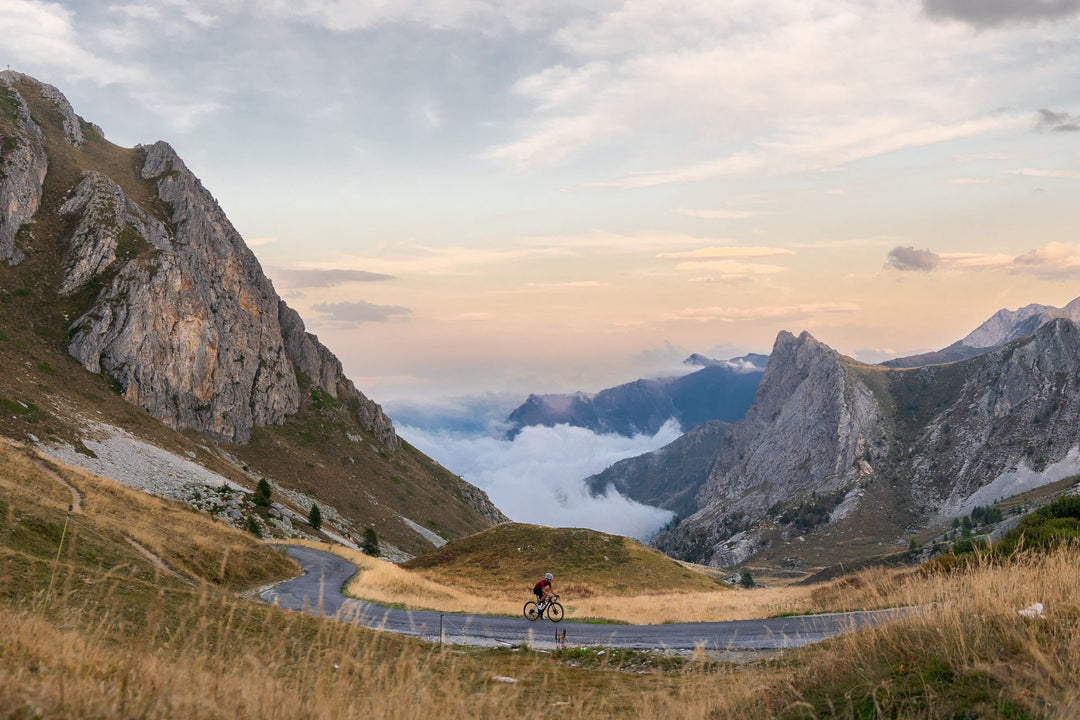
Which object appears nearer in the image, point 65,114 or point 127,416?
point 127,416

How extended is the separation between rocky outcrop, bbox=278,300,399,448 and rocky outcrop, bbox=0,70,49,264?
67.9 meters

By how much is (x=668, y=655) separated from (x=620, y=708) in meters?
7.97

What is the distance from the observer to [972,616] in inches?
322

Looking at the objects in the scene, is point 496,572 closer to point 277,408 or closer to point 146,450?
point 146,450

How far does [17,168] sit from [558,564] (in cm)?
12689

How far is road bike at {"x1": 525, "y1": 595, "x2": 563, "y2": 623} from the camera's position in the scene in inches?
1128

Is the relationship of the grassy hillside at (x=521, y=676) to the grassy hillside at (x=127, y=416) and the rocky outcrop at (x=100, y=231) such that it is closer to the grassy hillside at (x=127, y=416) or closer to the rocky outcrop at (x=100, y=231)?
the grassy hillside at (x=127, y=416)

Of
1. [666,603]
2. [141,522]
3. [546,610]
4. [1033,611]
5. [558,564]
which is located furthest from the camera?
[558,564]

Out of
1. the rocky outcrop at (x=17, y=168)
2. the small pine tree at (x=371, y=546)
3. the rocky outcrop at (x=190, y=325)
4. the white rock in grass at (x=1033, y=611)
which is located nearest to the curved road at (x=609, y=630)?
the white rock in grass at (x=1033, y=611)

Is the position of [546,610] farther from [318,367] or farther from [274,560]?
[318,367]

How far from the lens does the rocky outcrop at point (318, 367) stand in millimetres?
185000

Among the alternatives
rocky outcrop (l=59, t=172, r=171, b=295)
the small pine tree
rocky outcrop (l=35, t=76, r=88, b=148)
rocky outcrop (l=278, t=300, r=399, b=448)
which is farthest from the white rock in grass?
rocky outcrop (l=35, t=76, r=88, b=148)

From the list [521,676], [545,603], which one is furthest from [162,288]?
[521,676]

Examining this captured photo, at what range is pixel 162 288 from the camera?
413 ft
